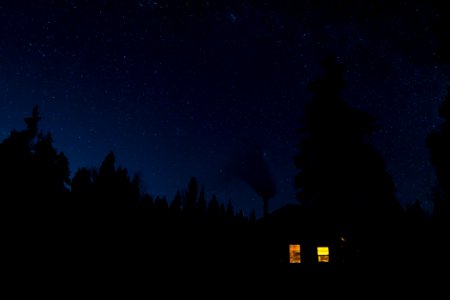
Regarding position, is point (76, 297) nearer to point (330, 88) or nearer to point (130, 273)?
point (130, 273)

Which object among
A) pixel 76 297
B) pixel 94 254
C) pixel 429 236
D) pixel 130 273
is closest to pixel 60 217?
pixel 94 254

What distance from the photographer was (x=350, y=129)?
16.8m

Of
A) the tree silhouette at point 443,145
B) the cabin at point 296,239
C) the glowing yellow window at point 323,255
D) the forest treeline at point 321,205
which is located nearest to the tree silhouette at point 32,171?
the forest treeline at point 321,205

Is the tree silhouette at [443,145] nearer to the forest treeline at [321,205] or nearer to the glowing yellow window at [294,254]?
the forest treeline at [321,205]

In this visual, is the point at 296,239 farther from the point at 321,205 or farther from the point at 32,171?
the point at 32,171

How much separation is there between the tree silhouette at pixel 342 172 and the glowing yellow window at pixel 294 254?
4937mm

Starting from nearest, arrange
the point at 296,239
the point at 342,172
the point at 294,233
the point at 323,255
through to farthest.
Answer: the point at 342,172
the point at 323,255
the point at 296,239
the point at 294,233

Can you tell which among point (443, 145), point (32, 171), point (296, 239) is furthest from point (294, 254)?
point (32, 171)

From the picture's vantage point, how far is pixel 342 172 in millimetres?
16078

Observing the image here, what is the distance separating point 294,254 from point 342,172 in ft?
25.4

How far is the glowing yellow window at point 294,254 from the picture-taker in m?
20.6

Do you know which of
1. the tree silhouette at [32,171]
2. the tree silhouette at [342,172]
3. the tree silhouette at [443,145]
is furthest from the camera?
the tree silhouette at [32,171]

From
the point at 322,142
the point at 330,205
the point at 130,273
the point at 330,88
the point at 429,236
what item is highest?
the point at 330,88

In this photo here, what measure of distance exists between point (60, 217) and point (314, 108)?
18.7 m
